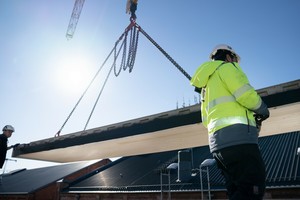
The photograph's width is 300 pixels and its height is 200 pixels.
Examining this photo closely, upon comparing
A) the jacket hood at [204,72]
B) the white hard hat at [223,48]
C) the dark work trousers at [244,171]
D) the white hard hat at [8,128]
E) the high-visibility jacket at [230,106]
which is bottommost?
the dark work trousers at [244,171]

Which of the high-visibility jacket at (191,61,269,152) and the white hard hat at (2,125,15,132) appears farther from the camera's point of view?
the white hard hat at (2,125,15,132)

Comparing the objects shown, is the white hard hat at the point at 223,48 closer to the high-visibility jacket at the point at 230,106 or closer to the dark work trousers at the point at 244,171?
the high-visibility jacket at the point at 230,106

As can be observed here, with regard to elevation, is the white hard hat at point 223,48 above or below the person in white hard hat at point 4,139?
above

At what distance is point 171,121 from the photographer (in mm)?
5129

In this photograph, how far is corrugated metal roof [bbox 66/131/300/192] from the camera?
11.0 meters

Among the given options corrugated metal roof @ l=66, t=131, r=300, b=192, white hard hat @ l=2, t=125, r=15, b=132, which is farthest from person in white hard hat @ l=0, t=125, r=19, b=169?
corrugated metal roof @ l=66, t=131, r=300, b=192

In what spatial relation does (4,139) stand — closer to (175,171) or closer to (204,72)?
(204,72)

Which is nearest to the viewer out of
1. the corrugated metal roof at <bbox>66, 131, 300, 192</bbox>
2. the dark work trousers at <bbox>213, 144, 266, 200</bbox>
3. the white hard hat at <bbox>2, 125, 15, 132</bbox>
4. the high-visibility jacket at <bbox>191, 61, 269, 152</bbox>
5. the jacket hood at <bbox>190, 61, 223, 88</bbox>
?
the dark work trousers at <bbox>213, 144, 266, 200</bbox>

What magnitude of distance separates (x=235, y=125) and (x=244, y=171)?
16.1 inches

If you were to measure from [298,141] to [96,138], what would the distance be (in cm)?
1157

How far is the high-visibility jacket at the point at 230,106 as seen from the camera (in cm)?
219

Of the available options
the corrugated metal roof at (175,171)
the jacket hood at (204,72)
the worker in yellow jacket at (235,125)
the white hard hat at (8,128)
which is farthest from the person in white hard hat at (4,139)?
the corrugated metal roof at (175,171)

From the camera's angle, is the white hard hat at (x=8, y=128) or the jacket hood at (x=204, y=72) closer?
the jacket hood at (x=204, y=72)

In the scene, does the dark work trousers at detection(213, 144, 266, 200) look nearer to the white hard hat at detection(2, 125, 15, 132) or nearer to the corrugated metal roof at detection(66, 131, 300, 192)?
the white hard hat at detection(2, 125, 15, 132)
